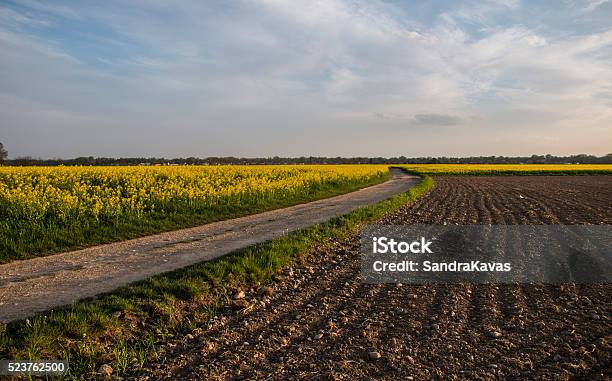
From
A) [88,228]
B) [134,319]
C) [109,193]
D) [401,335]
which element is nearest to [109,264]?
[134,319]

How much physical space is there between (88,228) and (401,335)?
11606 millimetres

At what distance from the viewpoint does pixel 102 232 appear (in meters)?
13.8

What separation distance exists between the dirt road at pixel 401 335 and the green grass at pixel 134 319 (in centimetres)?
41

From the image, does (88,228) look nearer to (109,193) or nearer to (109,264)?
(109,264)

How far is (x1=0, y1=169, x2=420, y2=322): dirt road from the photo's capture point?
7434 mm

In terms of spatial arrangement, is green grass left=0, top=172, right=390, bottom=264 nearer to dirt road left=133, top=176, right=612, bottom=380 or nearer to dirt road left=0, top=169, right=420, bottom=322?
dirt road left=0, top=169, right=420, bottom=322

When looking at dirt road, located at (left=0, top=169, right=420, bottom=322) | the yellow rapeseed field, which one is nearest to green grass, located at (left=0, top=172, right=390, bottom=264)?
the yellow rapeseed field

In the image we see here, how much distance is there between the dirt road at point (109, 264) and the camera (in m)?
7.43

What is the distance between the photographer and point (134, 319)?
649 centimetres

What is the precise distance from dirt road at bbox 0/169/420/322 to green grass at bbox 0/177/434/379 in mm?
754

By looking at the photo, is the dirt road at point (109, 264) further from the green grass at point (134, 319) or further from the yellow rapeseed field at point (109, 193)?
the yellow rapeseed field at point (109, 193)

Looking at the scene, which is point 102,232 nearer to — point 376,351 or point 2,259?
point 2,259

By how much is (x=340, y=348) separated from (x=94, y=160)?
9770cm

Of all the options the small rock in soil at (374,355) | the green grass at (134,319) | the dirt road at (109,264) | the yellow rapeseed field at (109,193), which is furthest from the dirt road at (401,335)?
the yellow rapeseed field at (109,193)
